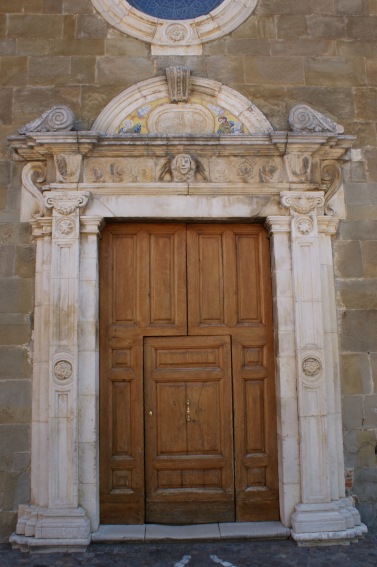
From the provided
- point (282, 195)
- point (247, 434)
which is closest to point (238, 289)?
point (282, 195)

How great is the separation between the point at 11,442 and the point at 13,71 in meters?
3.75

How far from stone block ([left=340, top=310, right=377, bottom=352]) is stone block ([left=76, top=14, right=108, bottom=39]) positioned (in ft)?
12.7

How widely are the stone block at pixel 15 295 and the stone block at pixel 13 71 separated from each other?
2076mm

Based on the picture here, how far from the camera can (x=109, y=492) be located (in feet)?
16.9

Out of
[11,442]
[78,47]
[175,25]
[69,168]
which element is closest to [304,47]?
[175,25]

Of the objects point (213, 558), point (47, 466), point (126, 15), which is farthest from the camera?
point (126, 15)

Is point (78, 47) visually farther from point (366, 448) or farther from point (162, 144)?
point (366, 448)

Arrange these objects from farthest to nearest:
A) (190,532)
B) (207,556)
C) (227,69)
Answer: (227,69), (190,532), (207,556)

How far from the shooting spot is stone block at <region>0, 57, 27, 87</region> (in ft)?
18.3

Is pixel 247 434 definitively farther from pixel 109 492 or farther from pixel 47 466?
pixel 47 466

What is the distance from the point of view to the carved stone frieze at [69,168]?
524 centimetres

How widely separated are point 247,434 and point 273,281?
5.01 ft

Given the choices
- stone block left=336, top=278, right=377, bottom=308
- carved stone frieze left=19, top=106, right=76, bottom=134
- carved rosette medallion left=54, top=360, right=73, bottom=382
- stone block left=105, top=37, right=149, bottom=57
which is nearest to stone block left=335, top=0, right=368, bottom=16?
stone block left=105, top=37, right=149, bottom=57

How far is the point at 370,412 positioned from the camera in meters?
5.25
